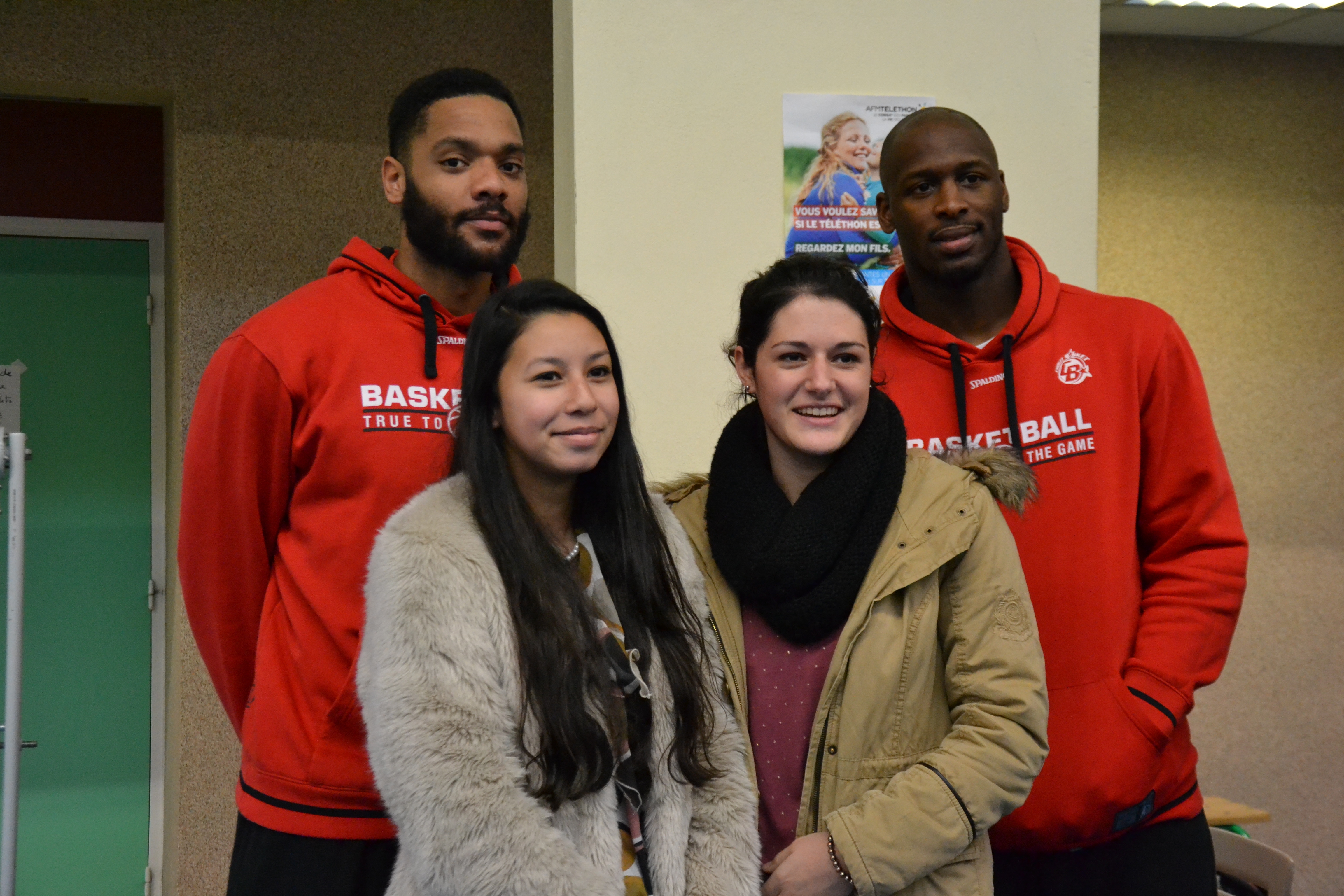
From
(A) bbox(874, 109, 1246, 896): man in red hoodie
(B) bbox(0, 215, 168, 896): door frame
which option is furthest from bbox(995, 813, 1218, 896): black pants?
(B) bbox(0, 215, 168, 896): door frame

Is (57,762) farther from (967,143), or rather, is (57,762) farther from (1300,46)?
(1300,46)

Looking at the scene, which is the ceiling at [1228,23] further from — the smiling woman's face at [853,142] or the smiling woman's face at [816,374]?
the smiling woman's face at [816,374]

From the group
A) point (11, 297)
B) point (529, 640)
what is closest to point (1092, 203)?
point (529, 640)

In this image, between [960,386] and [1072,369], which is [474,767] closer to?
[960,386]

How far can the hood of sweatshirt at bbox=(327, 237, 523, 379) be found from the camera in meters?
1.86

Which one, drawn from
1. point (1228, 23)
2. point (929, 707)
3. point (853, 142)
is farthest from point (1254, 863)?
point (1228, 23)

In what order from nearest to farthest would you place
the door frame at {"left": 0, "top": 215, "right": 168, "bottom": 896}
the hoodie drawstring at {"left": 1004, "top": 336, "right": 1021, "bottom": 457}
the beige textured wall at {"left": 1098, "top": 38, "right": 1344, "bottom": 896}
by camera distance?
the hoodie drawstring at {"left": 1004, "top": 336, "right": 1021, "bottom": 457} → the door frame at {"left": 0, "top": 215, "right": 168, "bottom": 896} → the beige textured wall at {"left": 1098, "top": 38, "right": 1344, "bottom": 896}

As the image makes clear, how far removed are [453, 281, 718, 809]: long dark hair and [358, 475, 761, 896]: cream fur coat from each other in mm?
23

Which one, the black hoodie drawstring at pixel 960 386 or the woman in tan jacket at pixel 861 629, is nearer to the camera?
the woman in tan jacket at pixel 861 629

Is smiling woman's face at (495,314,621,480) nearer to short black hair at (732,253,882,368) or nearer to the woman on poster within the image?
short black hair at (732,253,882,368)

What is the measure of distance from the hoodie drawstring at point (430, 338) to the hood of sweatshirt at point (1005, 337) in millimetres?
779

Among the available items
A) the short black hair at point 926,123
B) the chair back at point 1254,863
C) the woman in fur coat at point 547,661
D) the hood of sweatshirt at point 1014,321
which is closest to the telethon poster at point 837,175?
the short black hair at point 926,123

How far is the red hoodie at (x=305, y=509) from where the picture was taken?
170 cm

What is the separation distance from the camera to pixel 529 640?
1381 mm
